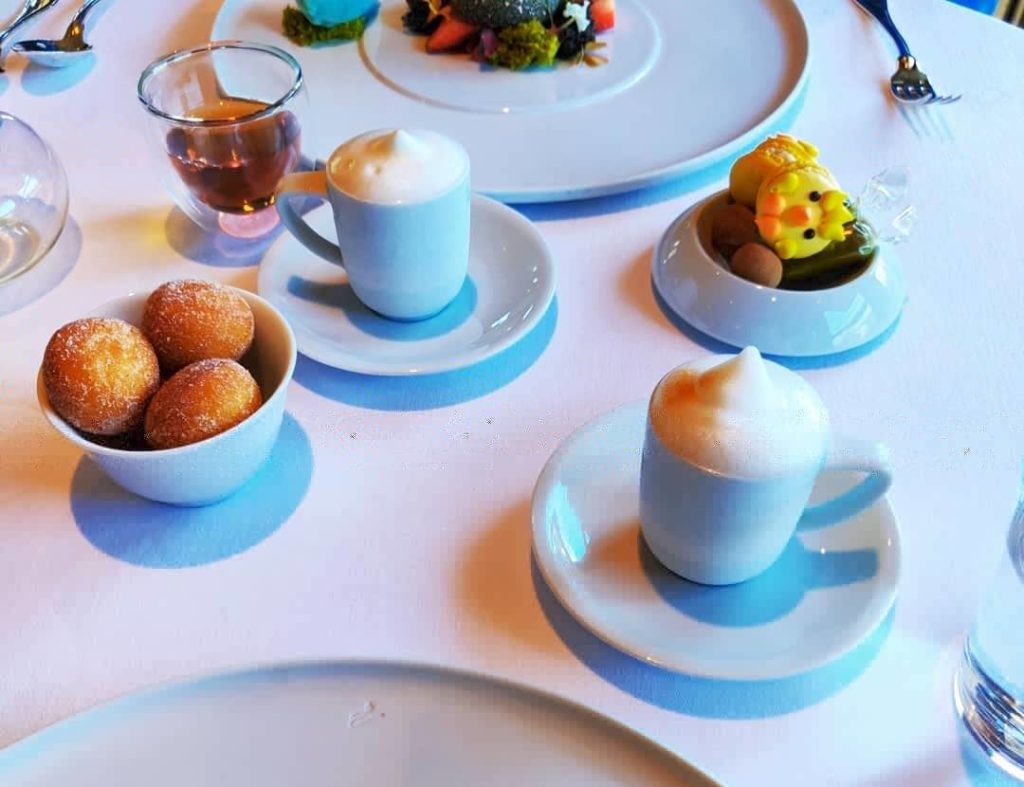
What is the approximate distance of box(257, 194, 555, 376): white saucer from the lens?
0.68 metres

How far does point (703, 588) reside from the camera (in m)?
0.53

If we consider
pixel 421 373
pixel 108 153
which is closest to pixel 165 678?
pixel 421 373

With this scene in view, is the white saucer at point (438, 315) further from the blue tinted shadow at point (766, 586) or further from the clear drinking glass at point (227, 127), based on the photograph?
the blue tinted shadow at point (766, 586)

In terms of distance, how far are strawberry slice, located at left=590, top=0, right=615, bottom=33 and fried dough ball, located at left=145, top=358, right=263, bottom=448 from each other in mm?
594

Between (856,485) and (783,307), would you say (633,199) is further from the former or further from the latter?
(856,485)

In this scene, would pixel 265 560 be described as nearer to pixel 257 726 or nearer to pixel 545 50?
pixel 257 726

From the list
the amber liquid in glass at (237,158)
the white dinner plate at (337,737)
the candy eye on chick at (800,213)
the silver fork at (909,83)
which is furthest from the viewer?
the silver fork at (909,83)

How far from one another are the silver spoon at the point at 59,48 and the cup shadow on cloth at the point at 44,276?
0.93 ft

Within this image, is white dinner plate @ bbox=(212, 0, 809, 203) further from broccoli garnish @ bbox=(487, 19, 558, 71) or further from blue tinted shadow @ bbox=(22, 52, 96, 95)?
blue tinted shadow @ bbox=(22, 52, 96, 95)

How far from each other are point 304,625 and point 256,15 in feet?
2.42

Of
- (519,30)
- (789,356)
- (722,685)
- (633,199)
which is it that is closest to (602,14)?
(519,30)

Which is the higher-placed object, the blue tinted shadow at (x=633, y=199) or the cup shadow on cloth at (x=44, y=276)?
the blue tinted shadow at (x=633, y=199)

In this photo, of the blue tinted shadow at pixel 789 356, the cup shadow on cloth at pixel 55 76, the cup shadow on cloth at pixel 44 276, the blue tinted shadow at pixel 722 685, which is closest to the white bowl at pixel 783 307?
the blue tinted shadow at pixel 789 356

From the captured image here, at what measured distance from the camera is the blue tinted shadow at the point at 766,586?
52 cm
